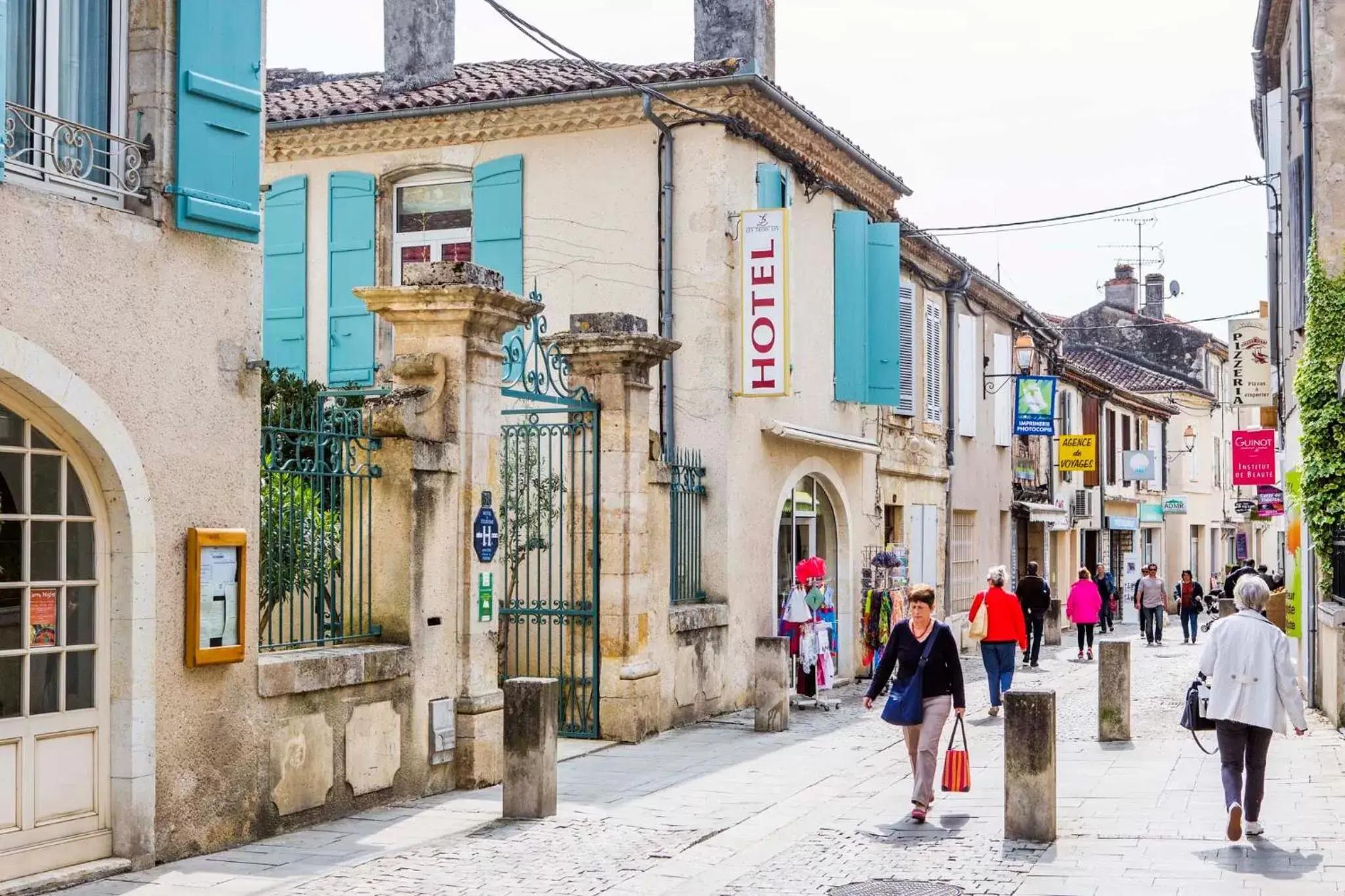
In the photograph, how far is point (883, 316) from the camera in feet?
62.7

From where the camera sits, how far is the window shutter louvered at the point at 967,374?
2506 cm

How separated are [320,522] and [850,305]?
9.86 m

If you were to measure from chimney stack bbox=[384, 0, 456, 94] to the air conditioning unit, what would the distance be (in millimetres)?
21166

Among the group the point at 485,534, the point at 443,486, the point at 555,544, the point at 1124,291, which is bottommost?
the point at 555,544

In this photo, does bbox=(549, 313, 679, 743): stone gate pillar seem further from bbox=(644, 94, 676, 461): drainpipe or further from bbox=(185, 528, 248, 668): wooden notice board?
bbox=(185, 528, 248, 668): wooden notice board

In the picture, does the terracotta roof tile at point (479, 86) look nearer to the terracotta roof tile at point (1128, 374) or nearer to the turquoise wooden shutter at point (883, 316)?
the turquoise wooden shutter at point (883, 316)

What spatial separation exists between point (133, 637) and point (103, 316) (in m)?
1.61

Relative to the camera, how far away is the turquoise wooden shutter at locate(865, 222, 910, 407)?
62.7ft

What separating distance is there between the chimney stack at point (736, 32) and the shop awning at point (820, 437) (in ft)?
12.7

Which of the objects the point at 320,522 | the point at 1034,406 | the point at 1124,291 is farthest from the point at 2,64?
the point at 1124,291

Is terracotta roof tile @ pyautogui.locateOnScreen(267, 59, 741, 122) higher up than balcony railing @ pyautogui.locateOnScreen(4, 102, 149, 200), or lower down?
higher up

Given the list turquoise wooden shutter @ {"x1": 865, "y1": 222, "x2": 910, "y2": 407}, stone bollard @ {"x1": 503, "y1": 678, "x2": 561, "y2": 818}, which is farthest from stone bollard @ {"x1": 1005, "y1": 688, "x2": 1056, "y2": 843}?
turquoise wooden shutter @ {"x1": 865, "y1": 222, "x2": 910, "y2": 407}

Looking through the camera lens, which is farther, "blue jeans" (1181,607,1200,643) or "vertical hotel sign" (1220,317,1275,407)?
"blue jeans" (1181,607,1200,643)

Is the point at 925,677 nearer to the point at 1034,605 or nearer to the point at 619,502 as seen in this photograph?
the point at 619,502
